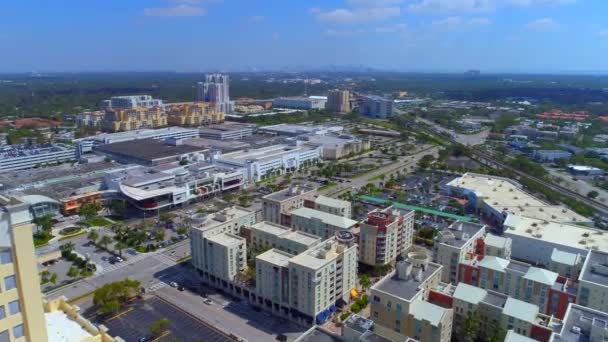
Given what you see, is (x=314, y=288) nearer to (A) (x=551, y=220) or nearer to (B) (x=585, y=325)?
(B) (x=585, y=325)

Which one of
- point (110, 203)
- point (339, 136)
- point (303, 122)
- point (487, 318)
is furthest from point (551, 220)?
point (303, 122)

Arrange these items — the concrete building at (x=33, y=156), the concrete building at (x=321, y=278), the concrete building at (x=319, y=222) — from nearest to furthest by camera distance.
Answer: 1. the concrete building at (x=321, y=278)
2. the concrete building at (x=319, y=222)
3. the concrete building at (x=33, y=156)

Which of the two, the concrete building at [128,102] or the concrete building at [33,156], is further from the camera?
the concrete building at [128,102]

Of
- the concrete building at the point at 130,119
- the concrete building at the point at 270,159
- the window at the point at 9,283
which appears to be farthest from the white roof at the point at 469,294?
the concrete building at the point at 130,119

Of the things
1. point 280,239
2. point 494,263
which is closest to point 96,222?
point 280,239

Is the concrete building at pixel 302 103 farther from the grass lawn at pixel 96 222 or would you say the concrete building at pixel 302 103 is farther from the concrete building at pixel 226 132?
the grass lawn at pixel 96 222

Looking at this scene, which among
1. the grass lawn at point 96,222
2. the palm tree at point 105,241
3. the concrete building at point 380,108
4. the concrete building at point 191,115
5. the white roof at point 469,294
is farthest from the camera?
the concrete building at point 380,108

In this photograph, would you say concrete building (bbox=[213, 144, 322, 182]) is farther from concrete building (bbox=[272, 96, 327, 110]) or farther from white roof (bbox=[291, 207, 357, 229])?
concrete building (bbox=[272, 96, 327, 110])
